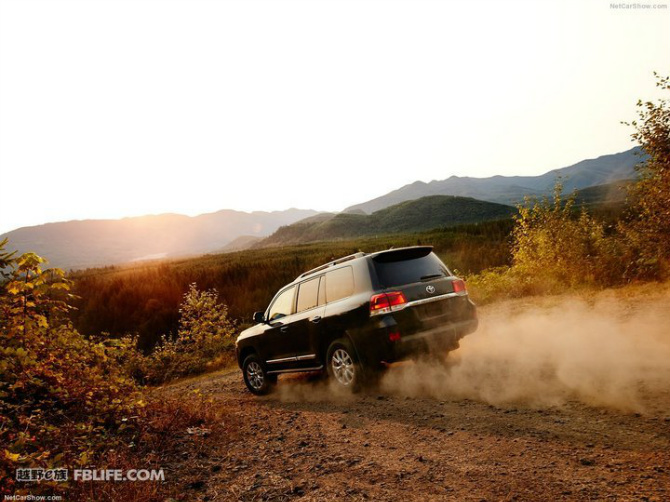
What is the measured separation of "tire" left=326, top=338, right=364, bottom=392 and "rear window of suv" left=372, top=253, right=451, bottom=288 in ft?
3.82

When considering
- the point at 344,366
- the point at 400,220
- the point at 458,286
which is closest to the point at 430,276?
the point at 458,286

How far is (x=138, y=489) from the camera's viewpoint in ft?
12.8

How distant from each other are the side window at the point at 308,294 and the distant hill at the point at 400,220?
12789 cm

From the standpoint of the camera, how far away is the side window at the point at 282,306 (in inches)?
324

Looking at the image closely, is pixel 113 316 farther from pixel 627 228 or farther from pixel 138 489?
pixel 627 228

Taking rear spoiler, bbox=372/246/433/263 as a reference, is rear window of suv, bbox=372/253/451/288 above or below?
below

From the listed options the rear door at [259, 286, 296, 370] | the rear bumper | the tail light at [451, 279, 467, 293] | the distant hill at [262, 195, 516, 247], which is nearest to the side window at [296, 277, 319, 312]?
the rear door at [259, 286, 296, 370]

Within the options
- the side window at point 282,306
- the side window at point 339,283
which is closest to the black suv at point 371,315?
the side window at point 339,283

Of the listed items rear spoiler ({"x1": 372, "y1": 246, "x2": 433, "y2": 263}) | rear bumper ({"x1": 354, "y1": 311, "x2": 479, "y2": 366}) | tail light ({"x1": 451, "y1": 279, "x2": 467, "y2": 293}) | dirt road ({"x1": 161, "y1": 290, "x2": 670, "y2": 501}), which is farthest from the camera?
tail light ({"x1": 451, "y1": 279, "x2": 467, "y2": 293})

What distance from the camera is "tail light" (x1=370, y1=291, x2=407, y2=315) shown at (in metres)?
6.27

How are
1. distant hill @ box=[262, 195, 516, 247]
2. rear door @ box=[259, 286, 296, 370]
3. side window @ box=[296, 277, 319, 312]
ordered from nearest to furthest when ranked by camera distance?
side window @ box=[296, 277, 319, 312]
rear door @ box=[259, 286, 296, 370]
distant hill @ box=[262, 195, 516, 247]

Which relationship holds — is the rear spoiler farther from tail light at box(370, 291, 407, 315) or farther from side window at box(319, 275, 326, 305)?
side window at box(319, 275, 326, 305)

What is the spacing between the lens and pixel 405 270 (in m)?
6.78

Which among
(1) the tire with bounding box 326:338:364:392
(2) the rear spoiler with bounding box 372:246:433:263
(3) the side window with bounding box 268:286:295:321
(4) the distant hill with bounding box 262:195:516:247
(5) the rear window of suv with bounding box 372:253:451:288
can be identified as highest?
(4) the distant hill with bounding box 262:195:516:247
